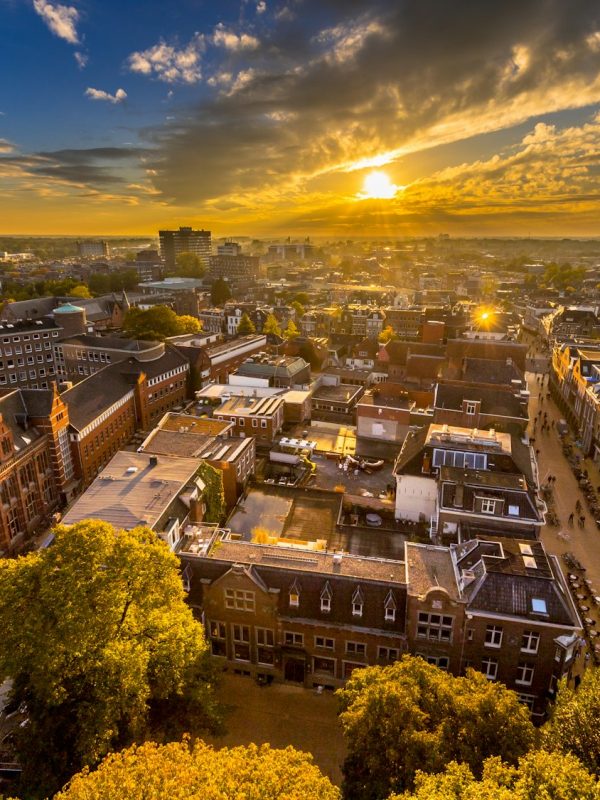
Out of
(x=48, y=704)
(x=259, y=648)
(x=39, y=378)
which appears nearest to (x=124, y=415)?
(x=39, y=378)

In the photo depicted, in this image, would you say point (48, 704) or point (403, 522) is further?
point (403, 522)

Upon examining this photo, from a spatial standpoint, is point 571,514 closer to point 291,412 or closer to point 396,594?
point 396,594

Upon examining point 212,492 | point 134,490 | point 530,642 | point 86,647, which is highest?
point 86,647

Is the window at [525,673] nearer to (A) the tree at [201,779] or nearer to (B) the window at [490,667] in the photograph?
(B) the window at [490,667]

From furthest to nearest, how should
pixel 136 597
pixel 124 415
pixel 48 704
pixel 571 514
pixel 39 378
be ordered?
pixel 39 378 < pixel 124 415 < pixel 571 514 < pixel 136 597 < pixel 48 704

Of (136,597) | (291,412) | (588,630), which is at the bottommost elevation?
(588,630)

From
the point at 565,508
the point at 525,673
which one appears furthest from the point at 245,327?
the point at 525,673

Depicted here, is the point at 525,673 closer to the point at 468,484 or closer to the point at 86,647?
the point at 468,484
